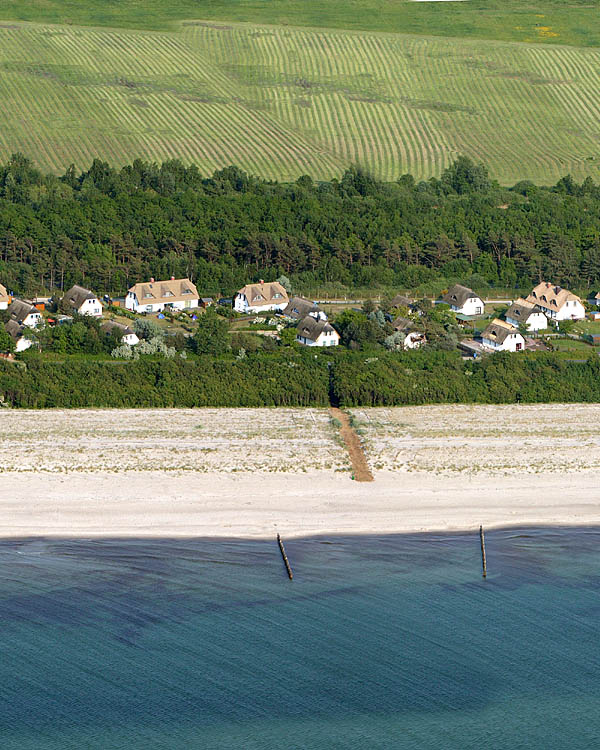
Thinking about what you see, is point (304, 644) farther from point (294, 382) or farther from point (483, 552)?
point (294, 382)

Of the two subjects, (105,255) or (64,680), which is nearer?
(64,680)

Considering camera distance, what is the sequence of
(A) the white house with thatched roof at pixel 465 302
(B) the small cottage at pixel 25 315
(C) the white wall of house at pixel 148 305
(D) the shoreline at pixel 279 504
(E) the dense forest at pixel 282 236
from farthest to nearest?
(E) the dense forest at pixel 282 236 < (A) the white house with thatched roof at pixel 465 302 < (C) the white wall of house at pixel 148 305 < (B) the small cottage at pixel 25 315 < (D) the shoreline at pixel 279 504

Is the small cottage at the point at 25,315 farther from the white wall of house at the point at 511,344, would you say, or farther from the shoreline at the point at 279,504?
the white wall of house at the point at 511,344

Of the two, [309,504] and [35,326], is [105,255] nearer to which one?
[35,326]

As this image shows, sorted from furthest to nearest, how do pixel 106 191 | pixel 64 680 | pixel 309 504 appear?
pixel 106 191 < pixel 309 504 < pixel 64 680

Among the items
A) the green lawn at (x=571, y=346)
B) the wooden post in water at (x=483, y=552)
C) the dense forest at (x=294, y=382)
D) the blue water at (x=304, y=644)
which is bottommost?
the green lawn at (x=571, y=346)

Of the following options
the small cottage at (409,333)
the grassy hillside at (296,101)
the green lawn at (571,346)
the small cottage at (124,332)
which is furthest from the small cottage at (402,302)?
the grassy hillside at (296,101)

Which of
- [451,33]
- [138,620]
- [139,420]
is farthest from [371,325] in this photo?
[451,33]

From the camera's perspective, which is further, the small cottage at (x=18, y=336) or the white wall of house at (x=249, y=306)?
the white wall of house at (x=249, y=306)
